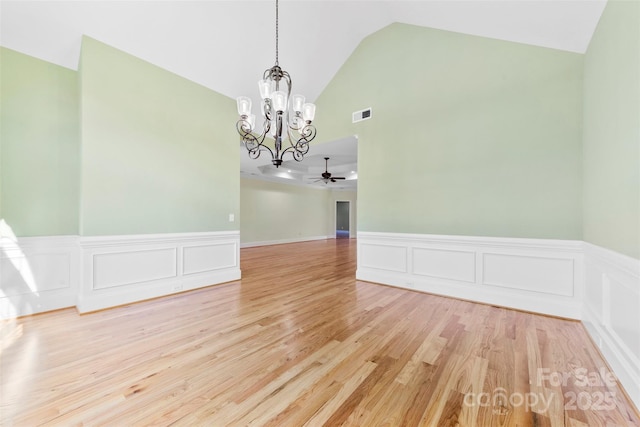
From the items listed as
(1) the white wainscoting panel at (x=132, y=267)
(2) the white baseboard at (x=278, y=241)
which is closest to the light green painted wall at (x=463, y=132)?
(1) the white wainscoting panel at (x=132, y=267)

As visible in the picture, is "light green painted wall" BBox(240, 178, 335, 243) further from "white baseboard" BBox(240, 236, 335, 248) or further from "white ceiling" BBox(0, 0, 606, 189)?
"white ceiling" BBox(0, 0, 606, 189)

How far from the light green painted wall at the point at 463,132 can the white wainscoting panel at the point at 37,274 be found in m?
4.11

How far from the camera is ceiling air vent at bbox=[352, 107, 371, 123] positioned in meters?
4.29

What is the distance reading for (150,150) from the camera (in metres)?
3.47

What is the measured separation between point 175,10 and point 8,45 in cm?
184

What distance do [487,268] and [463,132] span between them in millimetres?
1836

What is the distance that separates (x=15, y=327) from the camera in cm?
261

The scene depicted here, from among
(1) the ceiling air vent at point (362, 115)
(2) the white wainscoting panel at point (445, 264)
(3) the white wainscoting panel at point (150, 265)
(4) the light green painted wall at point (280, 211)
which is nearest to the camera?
(3) the white wainscoting panel at point (150, 265)

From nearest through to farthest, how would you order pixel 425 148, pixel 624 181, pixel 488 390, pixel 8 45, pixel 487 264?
pixel 488 390 < pixel 624 181 < pixel 8 45 < pixel 487 264 < pixel 425 148

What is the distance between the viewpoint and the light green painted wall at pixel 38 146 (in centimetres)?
283

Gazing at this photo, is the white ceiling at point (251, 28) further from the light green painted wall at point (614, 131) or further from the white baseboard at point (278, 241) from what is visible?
the white baseboard at point (278, 241)

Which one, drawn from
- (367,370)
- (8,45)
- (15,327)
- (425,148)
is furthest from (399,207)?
(8,45)

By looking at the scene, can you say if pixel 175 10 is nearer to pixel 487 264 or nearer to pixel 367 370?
pixel 367 370

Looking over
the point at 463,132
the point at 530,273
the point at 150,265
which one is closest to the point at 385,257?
the point at 530,273
